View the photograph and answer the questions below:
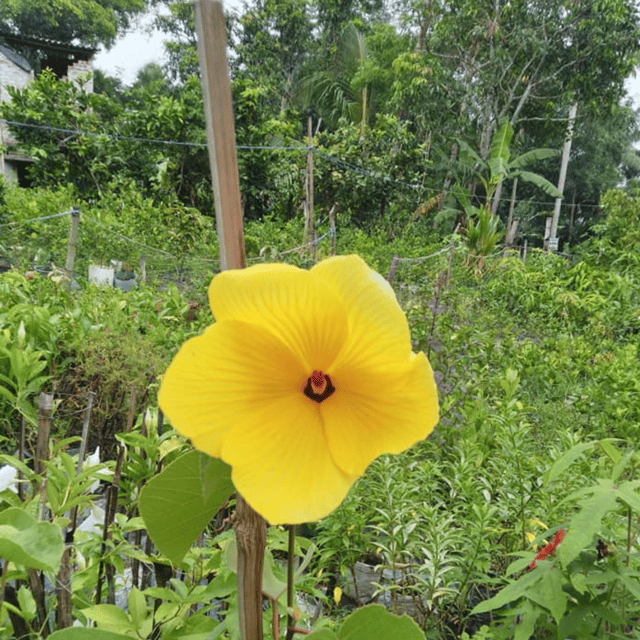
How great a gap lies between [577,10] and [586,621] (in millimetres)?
9896

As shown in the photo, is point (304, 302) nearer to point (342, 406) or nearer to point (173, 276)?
point (342, 406)

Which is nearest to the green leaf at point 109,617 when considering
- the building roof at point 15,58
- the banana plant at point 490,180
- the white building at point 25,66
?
the banana plant at point 490,180

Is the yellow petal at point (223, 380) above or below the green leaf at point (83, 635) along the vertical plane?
above

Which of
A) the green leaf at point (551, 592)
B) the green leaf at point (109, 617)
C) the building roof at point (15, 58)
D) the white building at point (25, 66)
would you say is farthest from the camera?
the building roof at point (15, 58)

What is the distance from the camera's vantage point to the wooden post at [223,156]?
17 cm

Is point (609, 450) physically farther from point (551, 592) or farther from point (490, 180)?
point (490, 180)

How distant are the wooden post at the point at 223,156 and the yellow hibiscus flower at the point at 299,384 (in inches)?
0.7

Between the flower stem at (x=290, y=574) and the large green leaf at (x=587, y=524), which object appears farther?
the large green leaf at (x=587, y=524)

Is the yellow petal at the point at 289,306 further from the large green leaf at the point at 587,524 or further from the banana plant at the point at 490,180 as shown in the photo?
the banana plant at the point at 490,180

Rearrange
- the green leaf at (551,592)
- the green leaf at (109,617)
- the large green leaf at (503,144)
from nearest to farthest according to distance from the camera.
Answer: the green leaf at (109,617) → the green leaf at (551,592) → the large green leaf at (503,144)

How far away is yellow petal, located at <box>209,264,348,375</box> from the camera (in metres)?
0.18

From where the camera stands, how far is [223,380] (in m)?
0.19

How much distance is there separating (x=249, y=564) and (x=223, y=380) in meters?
0.07

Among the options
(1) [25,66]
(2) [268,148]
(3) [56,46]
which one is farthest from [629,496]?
(1) [25,66]
